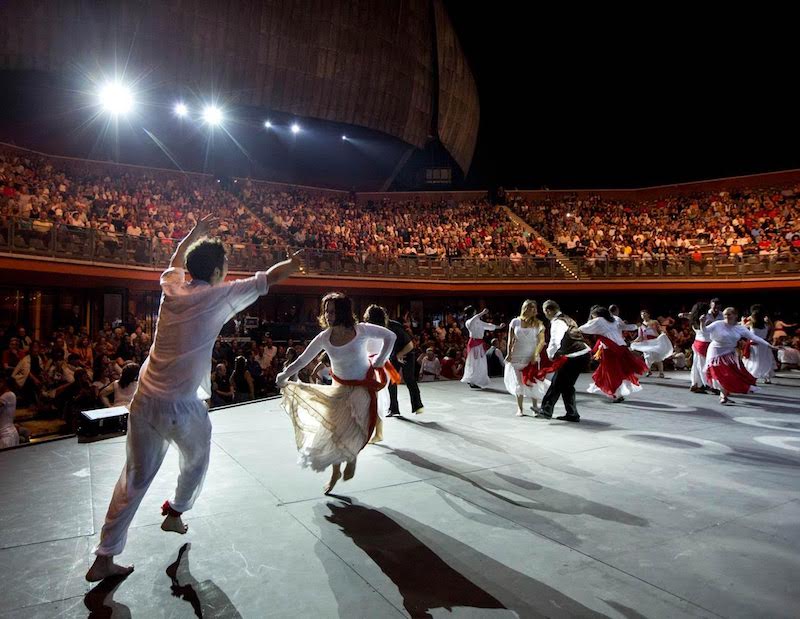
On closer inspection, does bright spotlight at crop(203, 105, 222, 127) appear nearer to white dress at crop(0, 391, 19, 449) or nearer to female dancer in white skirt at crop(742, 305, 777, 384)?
white dress at crop(0, 391, 19, 449)

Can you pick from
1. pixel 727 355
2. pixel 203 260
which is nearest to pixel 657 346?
pixel 727 355

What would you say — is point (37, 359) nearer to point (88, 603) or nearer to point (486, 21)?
point (88, 603)

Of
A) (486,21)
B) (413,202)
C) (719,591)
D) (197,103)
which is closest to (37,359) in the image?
(719,591)

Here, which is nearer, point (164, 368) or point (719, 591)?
point (719, 591)

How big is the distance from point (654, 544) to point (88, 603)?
3424 millimetres

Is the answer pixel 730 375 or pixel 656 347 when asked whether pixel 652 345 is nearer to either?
pixel 656 347

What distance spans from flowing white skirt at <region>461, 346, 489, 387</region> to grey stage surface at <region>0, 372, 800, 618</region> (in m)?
5.19

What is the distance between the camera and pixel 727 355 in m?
9.37

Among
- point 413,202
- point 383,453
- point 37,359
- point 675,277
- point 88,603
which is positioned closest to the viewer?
point 88,603

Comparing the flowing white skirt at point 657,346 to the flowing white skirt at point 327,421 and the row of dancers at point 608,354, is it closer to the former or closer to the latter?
the row of dancers at point 608,354

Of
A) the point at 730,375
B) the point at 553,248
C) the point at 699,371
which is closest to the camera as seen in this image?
the point at 730,375

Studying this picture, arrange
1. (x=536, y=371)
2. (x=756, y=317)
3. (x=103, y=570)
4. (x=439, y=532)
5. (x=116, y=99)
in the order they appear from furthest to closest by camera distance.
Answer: (x=116, y=99)
(x=756, y=317)
(x=536, y=371)
(x=439, y=532)
(x=103, y=570)

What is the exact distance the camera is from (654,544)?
3.34 metres

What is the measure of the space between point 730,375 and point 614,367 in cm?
210
